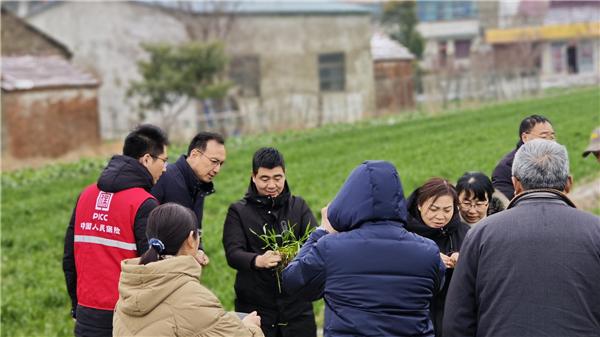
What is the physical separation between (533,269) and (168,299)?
165 centimetres

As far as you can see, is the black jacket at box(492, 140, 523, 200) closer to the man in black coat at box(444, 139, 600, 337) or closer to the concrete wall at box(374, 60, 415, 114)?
the man in black coat at box(444, 139, 600, 337)

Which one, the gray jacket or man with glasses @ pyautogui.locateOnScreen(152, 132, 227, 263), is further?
man with glasses @ pyautogui.locateOnScreen(152, 132, 227, 263)

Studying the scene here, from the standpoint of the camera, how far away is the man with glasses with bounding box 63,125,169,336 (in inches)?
221

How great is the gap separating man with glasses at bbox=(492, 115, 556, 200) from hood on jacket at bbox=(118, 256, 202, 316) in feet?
12.0

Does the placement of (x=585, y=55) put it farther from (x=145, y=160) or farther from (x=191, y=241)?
(x=191, y=241)

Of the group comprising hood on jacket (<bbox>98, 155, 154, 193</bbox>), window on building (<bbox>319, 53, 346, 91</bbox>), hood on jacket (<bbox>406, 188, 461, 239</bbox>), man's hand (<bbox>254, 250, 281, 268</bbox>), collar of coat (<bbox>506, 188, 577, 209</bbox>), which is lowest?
man's hand (<bbox>254, 250, 281, 268</bbox>)

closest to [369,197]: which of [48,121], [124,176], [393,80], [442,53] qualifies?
[124,176]

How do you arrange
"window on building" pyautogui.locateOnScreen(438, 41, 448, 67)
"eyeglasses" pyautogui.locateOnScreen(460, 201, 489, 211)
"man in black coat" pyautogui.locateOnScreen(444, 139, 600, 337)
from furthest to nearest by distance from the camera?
"window on building" pyautogui.locateOnScreen(438, 41, 448, 67), "eyeglasses" pyautogui.locateOnScreen(460, 201, 489, 211), "man in black coat" pyautogui.locateOnScreen(444, 139, 600, 337)

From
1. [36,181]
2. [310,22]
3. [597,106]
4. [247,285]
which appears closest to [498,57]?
[310,22]

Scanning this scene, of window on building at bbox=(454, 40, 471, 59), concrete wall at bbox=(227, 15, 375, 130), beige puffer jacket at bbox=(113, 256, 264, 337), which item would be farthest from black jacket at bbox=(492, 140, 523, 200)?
window on building at bbox=(454, 40, 471, 59)

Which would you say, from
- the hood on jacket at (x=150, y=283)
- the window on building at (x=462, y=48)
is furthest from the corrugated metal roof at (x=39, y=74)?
the window on building at (x=462, y=48)

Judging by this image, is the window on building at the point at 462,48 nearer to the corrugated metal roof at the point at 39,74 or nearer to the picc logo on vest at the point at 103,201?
the corrugated metal roof at the point at 39,74

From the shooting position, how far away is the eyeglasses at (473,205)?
6.50m

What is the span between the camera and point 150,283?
4.29 metres
